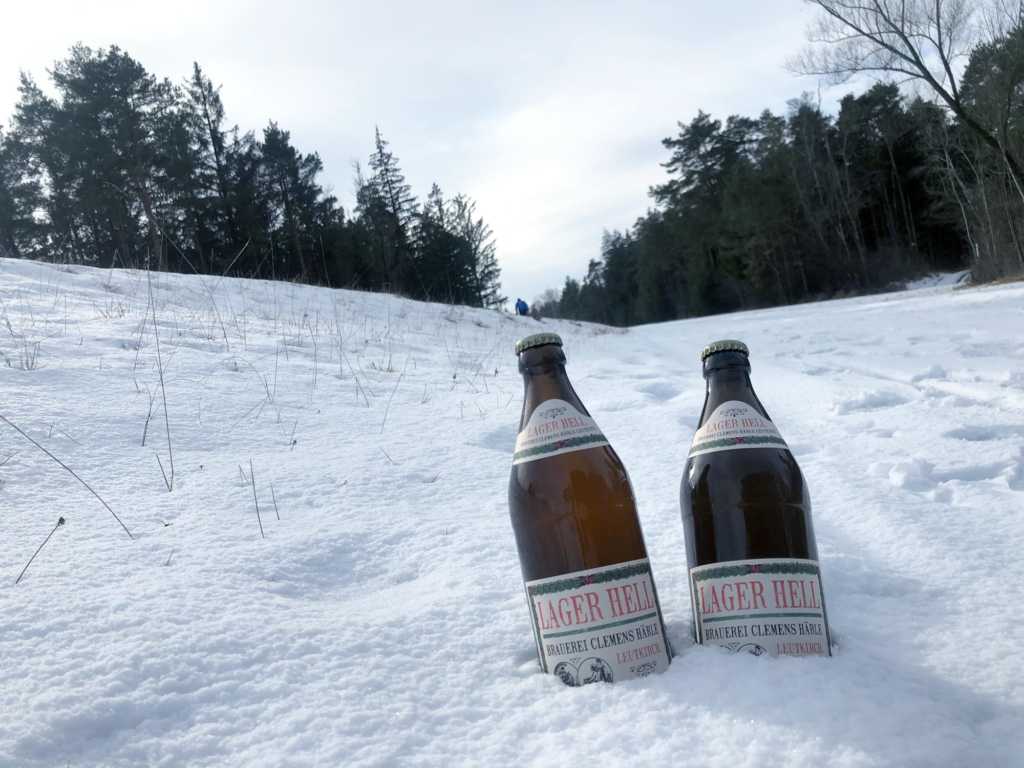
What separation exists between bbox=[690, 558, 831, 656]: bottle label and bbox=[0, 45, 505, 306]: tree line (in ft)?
67.7

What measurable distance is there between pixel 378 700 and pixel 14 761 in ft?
1.61

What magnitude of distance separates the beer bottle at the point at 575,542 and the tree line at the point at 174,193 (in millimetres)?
20333

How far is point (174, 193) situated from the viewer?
27.7 metres

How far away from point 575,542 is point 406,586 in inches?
17.8

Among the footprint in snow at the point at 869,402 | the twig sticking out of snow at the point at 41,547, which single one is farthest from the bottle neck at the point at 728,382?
the footprint in snow at the point at 869,402

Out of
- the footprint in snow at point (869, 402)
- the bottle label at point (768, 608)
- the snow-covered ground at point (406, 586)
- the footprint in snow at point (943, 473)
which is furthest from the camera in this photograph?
the footprint in snow at point (869, 402)

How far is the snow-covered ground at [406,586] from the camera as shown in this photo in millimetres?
1043

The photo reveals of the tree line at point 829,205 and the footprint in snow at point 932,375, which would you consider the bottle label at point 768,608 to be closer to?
the footprint in snow at point 932,375

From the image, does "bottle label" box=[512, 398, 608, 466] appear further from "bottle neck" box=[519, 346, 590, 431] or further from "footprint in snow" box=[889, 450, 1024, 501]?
"footprint in snow" box=[889, 450, 1024, 501]

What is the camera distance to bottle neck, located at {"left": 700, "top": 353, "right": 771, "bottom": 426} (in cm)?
150

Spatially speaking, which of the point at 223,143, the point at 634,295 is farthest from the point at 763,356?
the point at 634,295

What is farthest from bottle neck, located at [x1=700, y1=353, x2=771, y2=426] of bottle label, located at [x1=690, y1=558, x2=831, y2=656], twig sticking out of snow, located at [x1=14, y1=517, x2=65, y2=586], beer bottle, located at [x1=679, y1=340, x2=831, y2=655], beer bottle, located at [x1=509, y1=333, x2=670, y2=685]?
twig sticking out of snow, located at [x1=14, y1=517, x2=65, y2=586]

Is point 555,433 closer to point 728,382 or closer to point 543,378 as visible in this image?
point 543,378

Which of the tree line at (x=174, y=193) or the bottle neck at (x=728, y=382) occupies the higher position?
the tree line at (x=174, y=193)
